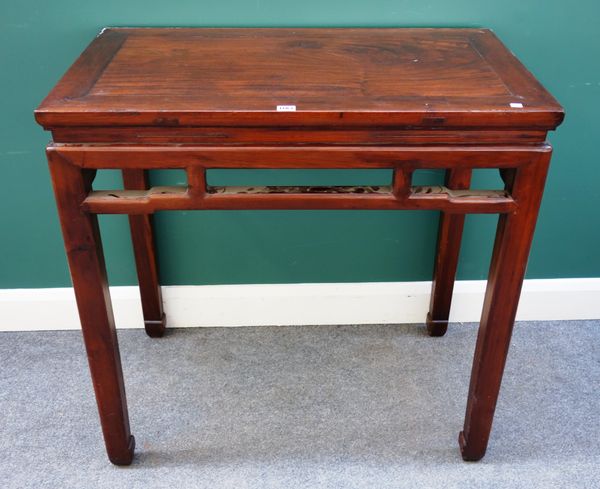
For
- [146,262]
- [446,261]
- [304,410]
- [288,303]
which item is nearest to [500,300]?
[446,261]

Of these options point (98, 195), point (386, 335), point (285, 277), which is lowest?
point (386, 335)

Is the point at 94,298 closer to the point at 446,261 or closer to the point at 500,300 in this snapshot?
the point at 500,300

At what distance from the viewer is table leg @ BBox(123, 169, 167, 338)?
148 centimetres

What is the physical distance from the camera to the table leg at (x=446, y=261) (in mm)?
1495

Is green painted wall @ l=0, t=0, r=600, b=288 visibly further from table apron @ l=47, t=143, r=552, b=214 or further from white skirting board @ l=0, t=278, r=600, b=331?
table apron @ l=47, t=143, r=552, b=214

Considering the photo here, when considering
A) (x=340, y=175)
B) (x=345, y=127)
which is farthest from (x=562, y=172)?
(x=345, y=127)

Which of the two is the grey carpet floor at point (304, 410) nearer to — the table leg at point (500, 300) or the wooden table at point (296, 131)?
the table leg at point (500, 300)

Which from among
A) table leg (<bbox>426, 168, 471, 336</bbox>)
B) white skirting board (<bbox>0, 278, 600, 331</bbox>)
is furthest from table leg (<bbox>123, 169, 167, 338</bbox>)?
table leg (<bbox>426, 168, 471, 336</bbox>)

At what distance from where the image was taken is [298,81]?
3.69 ft

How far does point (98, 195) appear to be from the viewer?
1092 mm

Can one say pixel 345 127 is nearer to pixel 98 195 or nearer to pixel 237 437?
pixel 98 195

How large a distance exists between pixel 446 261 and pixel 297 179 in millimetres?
399

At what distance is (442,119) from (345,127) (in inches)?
5.6

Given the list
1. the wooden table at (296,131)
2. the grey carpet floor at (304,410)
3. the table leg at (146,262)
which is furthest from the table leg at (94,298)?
the table leg at (146,262)
